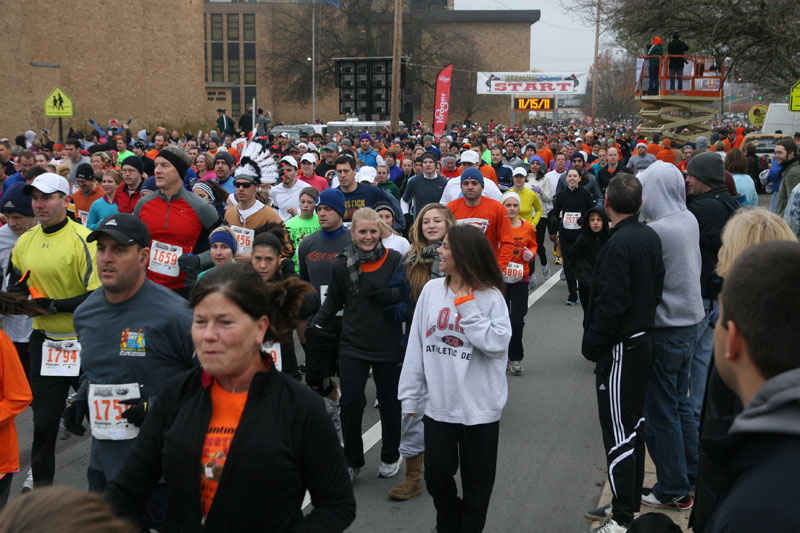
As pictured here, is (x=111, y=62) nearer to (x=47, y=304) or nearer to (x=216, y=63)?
(x=47, y=304)

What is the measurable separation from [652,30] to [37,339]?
65.0 feet

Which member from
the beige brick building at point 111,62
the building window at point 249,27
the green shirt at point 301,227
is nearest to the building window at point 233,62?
the building window at point 249,27

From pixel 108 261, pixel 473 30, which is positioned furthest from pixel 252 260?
pixel 473 30

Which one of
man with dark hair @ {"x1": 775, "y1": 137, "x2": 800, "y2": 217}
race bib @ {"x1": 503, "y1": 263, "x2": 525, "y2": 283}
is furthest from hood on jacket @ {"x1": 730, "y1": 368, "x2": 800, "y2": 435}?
man with dark hair @ {"x1": 775, "y1": 137, "x2": 800, "y2": 217}

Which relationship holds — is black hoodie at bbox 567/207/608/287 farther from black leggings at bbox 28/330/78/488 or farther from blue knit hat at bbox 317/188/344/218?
black leggings at bbox 28/330/78/488

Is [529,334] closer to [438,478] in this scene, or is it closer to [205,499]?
[438,478]

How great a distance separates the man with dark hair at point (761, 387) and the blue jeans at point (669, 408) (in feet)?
10.5

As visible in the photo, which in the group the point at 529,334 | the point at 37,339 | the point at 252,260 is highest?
the point at 252,260

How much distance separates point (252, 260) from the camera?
6.13m

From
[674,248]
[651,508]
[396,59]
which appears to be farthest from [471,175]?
[396,59]

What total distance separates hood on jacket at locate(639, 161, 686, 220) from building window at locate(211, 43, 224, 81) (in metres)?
84.3

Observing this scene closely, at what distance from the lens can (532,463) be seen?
20.5ft

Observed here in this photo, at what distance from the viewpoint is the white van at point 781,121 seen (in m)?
28.4

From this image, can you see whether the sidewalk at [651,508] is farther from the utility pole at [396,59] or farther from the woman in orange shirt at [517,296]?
the utility pole at [396,59]
